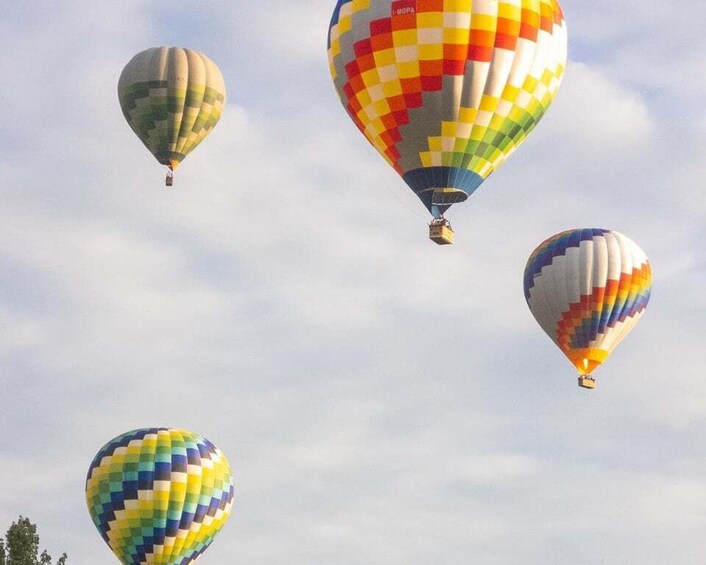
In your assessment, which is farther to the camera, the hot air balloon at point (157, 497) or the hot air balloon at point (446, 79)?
the hot air balloon at point (157, 497)

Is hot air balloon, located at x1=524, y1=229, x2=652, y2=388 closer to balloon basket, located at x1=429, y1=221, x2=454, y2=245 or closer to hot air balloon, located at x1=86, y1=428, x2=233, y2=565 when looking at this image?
hot air balloon, located at x1=86, y1=428, x2=233, y2=565

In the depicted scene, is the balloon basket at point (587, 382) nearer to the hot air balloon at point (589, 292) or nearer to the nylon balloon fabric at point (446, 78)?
the hot air balloon at point (589, 292)

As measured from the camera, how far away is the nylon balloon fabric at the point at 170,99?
66.6m

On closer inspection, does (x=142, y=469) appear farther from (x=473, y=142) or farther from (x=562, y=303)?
(x=473, y=142)

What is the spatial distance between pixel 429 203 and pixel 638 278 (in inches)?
623

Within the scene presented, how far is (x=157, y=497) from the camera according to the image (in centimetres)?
6134

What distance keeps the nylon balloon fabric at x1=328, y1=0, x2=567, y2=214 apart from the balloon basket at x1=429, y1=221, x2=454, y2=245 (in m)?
0.44

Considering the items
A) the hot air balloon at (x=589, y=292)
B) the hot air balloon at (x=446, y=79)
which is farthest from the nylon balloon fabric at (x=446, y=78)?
the hot air balloon at (x=589, y=292)

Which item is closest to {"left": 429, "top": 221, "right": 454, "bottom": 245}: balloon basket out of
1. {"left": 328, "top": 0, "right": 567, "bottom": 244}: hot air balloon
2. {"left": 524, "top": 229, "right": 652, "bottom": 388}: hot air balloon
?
{"left": 328, "top": 0, "right": 567, "bottom": 244}: hot air balloon

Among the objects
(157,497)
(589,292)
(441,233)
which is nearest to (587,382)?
(589,292)

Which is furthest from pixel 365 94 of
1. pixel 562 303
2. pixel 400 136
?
pixel 562 303

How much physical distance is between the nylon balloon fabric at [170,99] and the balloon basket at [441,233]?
829 inches

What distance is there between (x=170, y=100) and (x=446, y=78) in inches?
849

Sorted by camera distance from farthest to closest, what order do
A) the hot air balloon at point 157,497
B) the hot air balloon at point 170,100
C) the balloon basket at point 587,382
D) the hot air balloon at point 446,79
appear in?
the hot air balloon at point 170,100
the balloon basket at point 587,382
the hot air balloon at point 157,497
the hot air balloon at point 446,79
